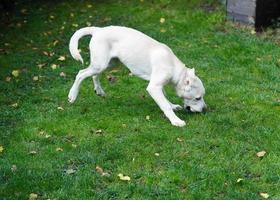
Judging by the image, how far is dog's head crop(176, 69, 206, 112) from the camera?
785 centimetres

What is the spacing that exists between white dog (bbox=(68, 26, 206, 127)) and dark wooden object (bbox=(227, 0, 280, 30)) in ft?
14.8

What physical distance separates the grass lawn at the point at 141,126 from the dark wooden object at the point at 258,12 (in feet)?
0.87

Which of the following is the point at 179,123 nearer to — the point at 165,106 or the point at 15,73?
the point at 165,106

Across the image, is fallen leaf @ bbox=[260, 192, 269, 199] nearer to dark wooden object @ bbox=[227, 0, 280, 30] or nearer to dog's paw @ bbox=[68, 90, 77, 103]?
dog's paw @ bbox=[68, 90, 77, 103]

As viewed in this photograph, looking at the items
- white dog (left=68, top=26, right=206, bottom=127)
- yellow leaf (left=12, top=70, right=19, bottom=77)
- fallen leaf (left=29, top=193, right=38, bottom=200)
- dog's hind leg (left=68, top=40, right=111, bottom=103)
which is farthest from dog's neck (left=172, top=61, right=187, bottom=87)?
yellow leaf (left=12, top=70, right=19, bottom=77)

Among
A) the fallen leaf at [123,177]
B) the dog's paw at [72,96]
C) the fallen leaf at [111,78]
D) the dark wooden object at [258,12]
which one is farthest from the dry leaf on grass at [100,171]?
the dark wooden object at [258,12]

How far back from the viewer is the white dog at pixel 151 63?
25.7ft

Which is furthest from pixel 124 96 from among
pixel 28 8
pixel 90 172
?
pixel 28 8

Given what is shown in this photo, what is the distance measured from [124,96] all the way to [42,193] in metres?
3.26

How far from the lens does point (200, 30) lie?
1249cm

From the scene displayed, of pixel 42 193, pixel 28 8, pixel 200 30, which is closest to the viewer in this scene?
pixel 42 193

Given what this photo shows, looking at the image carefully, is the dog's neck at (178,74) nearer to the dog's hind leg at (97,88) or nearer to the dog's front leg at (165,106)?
the dog's front leg at (165,106)

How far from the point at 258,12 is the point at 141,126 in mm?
5332

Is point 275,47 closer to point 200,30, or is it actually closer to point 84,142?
point 200,30
